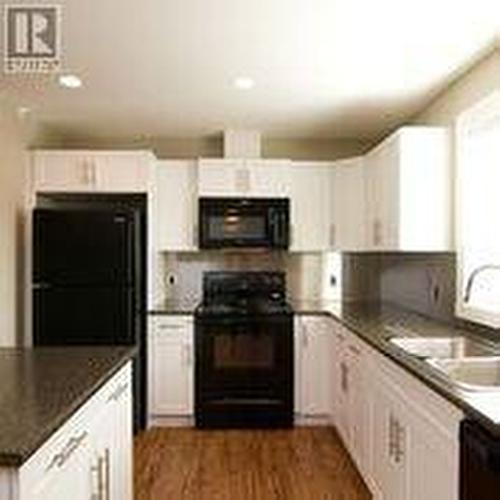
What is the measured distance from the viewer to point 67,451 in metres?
1.94

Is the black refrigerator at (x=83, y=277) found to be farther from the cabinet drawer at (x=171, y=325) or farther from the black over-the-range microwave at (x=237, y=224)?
the black over-the-range microwave at (x=237, y=224)

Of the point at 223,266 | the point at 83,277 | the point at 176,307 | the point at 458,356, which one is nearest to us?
the point at 458,356

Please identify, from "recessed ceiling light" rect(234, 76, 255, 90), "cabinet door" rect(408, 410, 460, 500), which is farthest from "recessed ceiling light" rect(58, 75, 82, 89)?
"cabinet door" rect(408, 410, 460, 500)

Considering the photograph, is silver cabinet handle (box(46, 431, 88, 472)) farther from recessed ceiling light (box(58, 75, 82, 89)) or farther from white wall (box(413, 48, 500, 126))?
white wall (box(413, 48, 500, 126))

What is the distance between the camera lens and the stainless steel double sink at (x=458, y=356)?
2.74 meters

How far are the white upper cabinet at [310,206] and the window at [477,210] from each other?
1624 mm

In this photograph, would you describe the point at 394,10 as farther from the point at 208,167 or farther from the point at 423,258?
the point at 208,167

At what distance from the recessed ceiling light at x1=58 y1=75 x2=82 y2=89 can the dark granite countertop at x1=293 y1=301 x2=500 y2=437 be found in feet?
6.92

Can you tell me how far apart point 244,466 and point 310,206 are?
213 cm

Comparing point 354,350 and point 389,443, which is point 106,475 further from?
point 354,350

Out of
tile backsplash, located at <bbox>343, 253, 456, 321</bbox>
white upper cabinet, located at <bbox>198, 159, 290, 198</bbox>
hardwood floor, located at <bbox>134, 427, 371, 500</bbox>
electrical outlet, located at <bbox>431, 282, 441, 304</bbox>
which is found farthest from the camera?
white upper cabinet, located at <bbox>198, 159, 290, 198</bbox>

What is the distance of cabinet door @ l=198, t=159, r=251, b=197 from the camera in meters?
5.22

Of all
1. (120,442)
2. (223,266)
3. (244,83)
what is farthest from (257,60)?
(223,266)

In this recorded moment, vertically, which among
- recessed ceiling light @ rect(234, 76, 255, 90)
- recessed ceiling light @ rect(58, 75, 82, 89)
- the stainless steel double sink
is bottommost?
the stainless steel double sink
